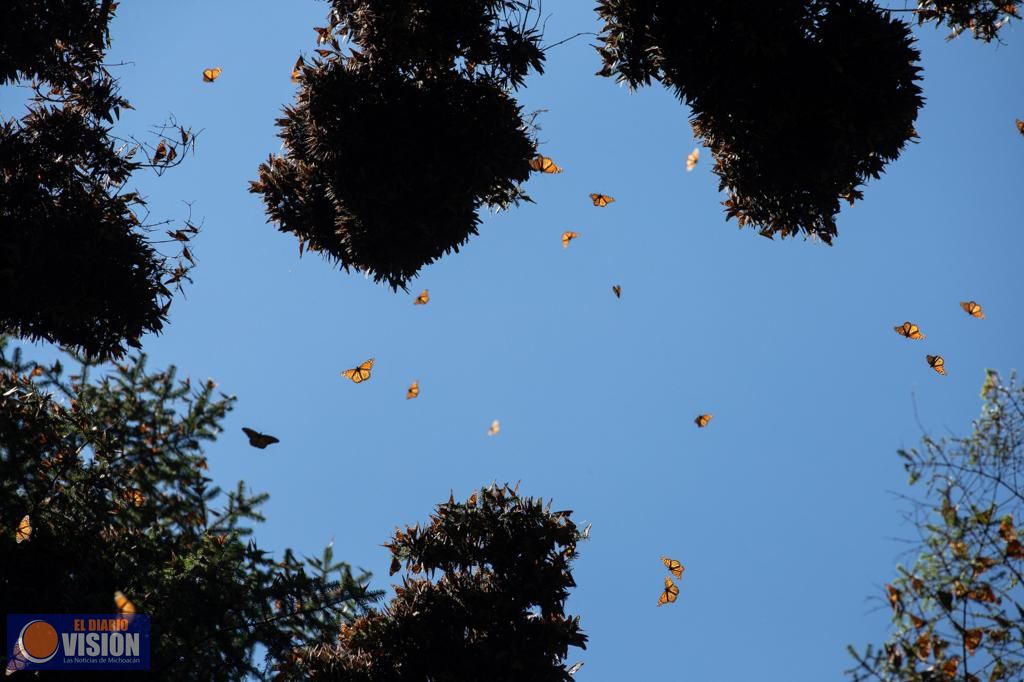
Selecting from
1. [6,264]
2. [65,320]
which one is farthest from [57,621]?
[6,264]

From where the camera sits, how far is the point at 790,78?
29.2 feet

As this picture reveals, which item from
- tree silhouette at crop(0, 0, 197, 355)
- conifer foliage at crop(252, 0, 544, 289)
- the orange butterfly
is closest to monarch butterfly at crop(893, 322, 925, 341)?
the orange butterfly

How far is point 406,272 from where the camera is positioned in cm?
1049

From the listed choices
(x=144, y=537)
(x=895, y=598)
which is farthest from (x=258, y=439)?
(x=895, y=598)

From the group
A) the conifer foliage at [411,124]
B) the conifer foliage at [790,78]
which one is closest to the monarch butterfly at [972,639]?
the conifer foliage at [790,78]

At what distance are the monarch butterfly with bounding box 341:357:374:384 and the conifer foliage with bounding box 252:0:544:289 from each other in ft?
7.05

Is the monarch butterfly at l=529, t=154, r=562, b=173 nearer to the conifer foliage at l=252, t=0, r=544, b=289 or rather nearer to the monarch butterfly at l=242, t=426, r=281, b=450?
the conifer foliage at l=252, t=0, r=544, b=289

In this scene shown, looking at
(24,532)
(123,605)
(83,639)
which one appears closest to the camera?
(123,605)

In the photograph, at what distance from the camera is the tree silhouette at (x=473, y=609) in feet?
28.4

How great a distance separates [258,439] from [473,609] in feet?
11.5

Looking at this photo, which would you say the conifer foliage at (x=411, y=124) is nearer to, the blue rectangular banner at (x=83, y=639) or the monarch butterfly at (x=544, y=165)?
the monarch butterfly at (x=544, y=165)

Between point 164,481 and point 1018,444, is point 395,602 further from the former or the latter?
point 1018,444

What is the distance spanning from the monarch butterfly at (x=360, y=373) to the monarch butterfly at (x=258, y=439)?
2.61 metres

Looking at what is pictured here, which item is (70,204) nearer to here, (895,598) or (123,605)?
(123,605)
